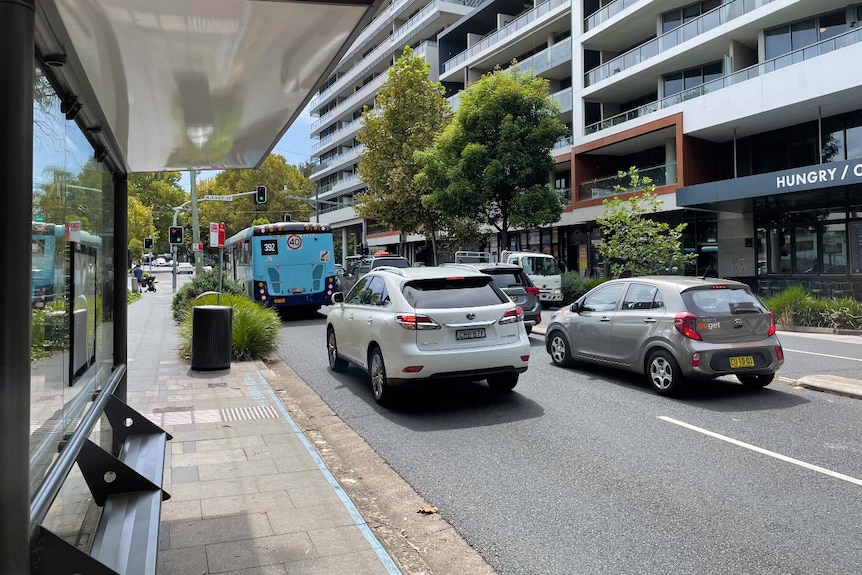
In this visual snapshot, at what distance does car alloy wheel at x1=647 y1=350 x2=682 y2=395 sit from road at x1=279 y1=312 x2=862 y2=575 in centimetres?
20

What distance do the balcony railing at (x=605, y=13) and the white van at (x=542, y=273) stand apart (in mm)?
12958

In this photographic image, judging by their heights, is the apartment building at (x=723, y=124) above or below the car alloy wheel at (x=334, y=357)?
above

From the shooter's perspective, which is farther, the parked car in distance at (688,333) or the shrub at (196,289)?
the shrub at (196,289)

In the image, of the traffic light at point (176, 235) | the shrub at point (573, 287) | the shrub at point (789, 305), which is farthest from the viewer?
the traffic light at point (176, 235)

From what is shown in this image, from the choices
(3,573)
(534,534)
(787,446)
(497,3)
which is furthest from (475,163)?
(3,573)

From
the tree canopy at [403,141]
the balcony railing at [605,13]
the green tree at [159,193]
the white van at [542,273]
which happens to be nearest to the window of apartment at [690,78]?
the balcony railing at [605,13]

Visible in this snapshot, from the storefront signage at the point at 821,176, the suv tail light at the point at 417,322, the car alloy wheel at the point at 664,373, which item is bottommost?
the car alloy wheel at the point at 664,373

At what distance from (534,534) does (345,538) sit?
4.23ft

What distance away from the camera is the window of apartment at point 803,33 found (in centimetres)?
2178

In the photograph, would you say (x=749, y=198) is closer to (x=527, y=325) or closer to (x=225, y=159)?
(x=527, y=325)

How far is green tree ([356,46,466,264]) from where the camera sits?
3328 cm

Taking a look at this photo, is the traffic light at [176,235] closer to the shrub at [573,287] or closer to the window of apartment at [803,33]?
the shrub at [573,287]

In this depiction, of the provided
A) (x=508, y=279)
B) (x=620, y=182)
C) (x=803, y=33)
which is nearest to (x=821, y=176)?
(x=803, y=33)

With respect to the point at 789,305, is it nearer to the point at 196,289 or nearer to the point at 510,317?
the point at 510,317
